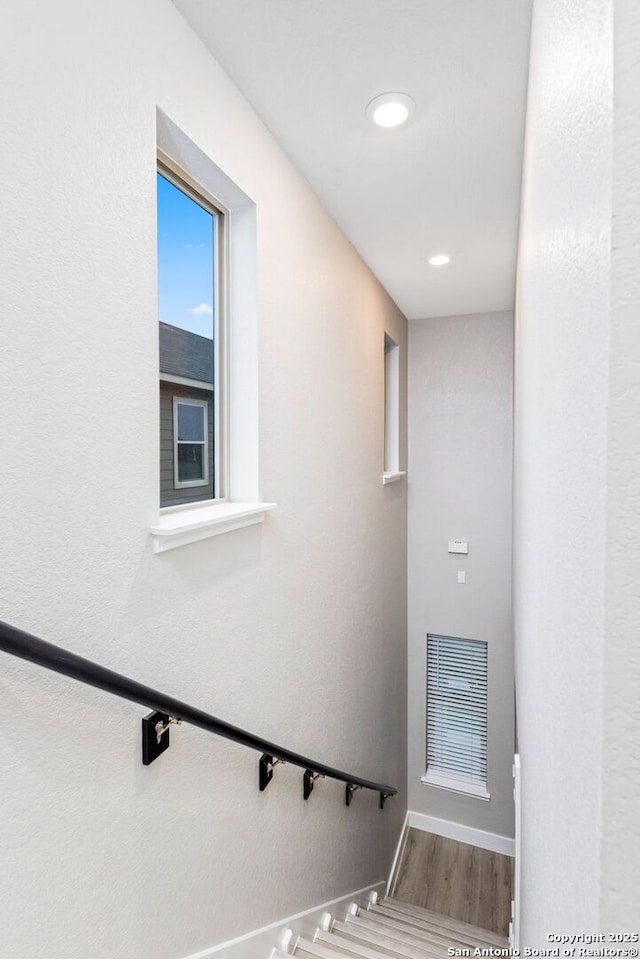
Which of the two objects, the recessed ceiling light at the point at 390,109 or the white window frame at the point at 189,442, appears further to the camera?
the recessed ceiling light at the point at 390,109

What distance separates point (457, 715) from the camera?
4.81 meters

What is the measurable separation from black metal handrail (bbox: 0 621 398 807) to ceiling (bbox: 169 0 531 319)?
1.64 m

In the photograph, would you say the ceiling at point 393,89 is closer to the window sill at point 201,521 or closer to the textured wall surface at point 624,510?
the window sill at point 201,521

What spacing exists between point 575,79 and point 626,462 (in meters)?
0.44

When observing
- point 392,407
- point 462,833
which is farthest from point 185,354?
point 462,833

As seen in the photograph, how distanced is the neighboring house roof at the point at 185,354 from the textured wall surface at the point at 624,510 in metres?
1.42

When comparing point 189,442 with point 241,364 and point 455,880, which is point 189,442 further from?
point 455,880

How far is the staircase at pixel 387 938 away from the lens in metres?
2.00

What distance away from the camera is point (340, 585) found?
281 centimetres

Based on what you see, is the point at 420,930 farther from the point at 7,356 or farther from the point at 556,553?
the point at 7,356

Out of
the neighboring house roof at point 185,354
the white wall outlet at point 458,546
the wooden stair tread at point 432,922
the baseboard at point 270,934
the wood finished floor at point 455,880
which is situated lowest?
the wood finished floor at point 455,880

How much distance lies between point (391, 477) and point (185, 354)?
257 cm

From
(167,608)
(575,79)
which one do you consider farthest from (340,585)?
(575,79)

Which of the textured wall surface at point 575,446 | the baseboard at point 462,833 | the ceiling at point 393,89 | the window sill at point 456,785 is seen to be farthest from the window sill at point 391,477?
the baseboard at point 462,833
